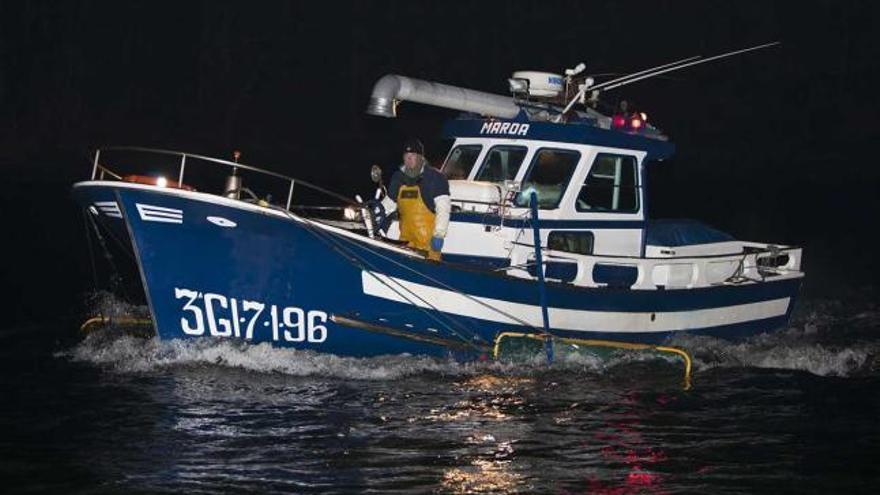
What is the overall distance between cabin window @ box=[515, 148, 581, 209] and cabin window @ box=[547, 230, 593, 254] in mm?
468

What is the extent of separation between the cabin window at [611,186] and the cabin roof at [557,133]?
23 cm

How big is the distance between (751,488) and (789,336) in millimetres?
9058

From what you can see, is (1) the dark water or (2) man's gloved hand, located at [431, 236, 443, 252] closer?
(1) the dark water

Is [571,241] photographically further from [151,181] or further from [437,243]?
[151,181]

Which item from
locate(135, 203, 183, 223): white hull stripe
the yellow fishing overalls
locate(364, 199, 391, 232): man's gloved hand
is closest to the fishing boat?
locate(135, 203, 183, 223): white hull stripe

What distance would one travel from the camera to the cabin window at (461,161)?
871 inches

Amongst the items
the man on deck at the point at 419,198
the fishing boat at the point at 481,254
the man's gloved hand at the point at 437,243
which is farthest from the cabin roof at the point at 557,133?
the man's gloved hand at the point at 437,243

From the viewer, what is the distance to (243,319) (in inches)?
741

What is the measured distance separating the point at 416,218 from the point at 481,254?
110cm

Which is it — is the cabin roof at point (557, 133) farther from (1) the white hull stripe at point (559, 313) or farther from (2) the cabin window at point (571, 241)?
(1) the white hull stripe at point (559, 313)

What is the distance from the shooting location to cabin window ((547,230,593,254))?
21.0m

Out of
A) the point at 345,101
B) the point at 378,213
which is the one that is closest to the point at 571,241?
the point at 378,213

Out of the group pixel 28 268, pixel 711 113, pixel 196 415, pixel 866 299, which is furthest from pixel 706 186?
pixel 196 415

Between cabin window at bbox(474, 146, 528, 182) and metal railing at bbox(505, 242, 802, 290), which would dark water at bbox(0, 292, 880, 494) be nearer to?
metal railing at bbox(505, 242, 802, 290)
